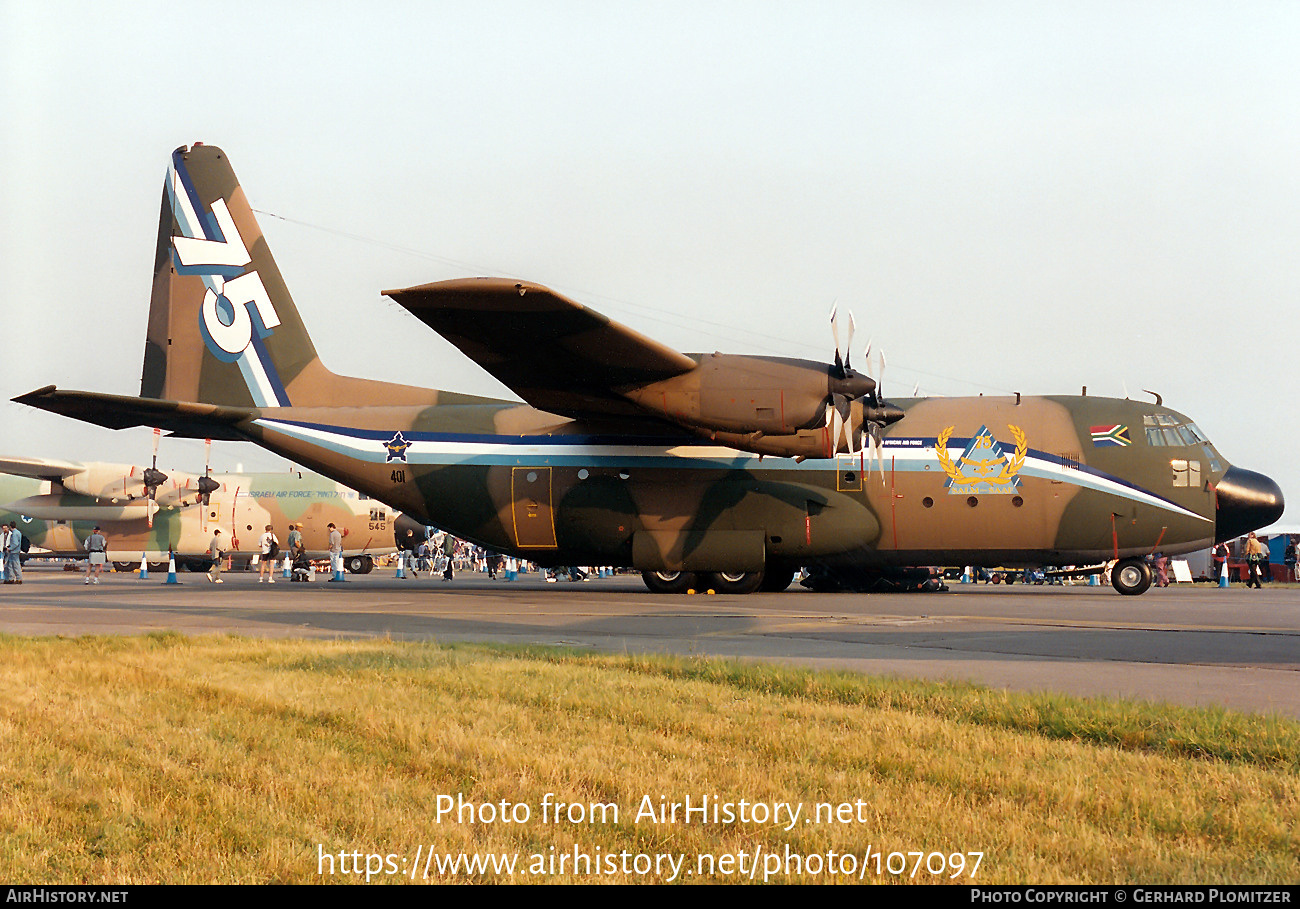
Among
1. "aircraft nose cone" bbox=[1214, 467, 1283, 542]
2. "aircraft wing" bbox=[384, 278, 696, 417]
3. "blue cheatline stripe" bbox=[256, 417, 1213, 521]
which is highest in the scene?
"aircraft wing" bbox=[384, 278, 696, 417]

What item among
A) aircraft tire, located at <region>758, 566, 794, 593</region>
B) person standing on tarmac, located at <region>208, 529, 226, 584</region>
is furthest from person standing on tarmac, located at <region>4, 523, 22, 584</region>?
aircraft tire, located at <region>758, 566, 794, 593</region>

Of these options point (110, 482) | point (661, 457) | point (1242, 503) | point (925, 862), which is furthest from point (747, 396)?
point (110, 482)

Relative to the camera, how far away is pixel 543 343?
1814cm

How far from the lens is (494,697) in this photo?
7.53m

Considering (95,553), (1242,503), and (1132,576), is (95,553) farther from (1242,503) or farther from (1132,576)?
(1242,503)

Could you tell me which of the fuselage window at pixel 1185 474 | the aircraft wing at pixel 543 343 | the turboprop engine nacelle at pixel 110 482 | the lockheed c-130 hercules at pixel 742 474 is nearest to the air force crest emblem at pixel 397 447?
the lockheed c-130 hercules at pixel 742 474

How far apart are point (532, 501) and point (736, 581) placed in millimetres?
4775

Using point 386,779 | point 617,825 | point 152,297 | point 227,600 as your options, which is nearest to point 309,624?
point 227,600

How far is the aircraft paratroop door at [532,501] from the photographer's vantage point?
22.1m

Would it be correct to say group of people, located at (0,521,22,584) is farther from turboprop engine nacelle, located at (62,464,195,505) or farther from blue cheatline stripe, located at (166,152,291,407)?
blue cheatline stripe, located at (166,152,291,407)

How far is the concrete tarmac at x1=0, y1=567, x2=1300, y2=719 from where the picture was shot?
8.68 metres

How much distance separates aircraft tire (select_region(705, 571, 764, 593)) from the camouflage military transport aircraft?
24.4 m
